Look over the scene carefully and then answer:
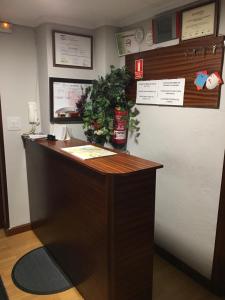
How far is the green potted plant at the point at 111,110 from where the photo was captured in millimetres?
2420

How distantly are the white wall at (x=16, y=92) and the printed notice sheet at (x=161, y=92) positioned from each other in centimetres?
114

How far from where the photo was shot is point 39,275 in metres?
2.14

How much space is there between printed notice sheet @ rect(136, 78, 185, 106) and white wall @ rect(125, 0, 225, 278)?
2.6 inches

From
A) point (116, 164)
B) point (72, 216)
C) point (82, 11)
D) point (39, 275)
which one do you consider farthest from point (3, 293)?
point (82, 11)

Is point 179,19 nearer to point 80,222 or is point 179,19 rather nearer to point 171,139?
point 171,139

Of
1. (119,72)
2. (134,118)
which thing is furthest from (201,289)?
(119,72)

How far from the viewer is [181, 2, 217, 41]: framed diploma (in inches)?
66.7

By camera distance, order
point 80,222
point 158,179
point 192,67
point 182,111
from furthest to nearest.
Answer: point 158,179
point 182,111
point 192,67
point 80,222

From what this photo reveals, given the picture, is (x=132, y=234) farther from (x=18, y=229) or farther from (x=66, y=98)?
(x=18, y=229)

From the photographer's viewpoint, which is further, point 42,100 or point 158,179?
point 42,100

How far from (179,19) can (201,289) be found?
2135 millimetres

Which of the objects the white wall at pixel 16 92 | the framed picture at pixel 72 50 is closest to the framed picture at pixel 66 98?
the framed picture at pixel 72 50

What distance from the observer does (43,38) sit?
240 centimetres

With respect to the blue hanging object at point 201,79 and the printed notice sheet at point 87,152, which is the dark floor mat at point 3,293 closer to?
the printed notice sheet at point 87,152
